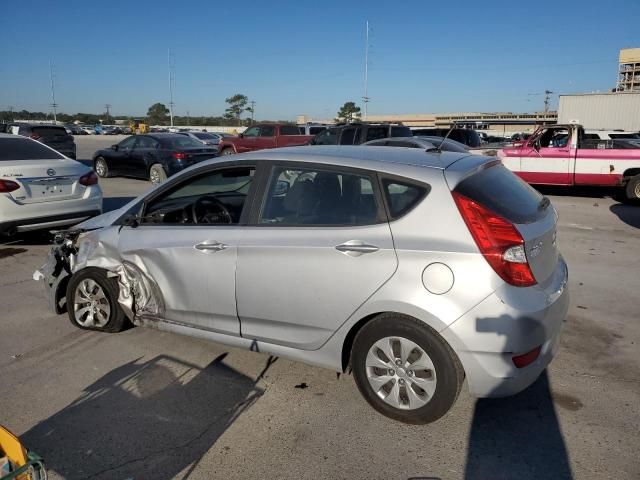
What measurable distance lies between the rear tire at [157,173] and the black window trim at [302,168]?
11415 mm

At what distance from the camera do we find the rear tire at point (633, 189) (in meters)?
11.6

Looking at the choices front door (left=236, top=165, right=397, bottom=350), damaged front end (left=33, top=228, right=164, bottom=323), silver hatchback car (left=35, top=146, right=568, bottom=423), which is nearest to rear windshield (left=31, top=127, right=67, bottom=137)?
damaged front end (left=33, top=228, right=164, bottom=323)

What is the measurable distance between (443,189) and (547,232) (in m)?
0.78

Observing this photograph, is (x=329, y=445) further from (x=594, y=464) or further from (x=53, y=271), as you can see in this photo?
(x=53, y=271)

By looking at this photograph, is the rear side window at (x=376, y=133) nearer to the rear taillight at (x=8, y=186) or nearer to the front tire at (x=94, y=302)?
the rear taillight at (x=8, y=186)

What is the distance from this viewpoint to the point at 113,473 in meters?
2.72

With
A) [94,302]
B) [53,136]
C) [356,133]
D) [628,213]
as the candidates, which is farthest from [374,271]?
[53,136]

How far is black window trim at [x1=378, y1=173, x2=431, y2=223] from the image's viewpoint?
117 inches

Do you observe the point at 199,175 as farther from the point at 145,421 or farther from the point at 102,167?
the point at 102,167

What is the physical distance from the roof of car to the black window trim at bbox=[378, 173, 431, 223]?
131 millimetres

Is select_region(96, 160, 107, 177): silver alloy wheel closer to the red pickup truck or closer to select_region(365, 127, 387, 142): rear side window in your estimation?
the red pickup truck

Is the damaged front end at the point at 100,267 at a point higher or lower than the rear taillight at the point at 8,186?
lower

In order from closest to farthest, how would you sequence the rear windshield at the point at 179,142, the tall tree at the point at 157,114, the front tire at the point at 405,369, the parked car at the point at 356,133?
the front tire at the point at 405,369, the rear windshield at the point at 179,142, the parked car at the point at 356,133, the tall tree at the point at 157,114

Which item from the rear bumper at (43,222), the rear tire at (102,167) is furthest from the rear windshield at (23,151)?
the rear tire at (102,167)
